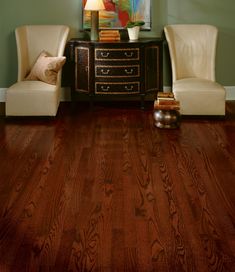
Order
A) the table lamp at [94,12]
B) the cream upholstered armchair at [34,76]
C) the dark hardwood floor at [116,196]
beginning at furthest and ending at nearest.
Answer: the table lamp at [94,12] → the cream upholstered armchair at [34,76] → the dark hardwood floor at [116,196]

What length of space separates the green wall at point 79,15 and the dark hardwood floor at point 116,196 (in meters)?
1.20

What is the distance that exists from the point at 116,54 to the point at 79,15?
751mm

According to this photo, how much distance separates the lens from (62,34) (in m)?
6.04

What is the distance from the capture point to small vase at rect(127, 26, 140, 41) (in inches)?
235

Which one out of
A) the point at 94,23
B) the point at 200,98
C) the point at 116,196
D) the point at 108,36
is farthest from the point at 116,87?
the point at 116,196

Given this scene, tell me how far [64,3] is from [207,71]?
5.99ft

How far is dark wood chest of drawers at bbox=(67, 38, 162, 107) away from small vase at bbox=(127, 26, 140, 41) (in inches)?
3.1

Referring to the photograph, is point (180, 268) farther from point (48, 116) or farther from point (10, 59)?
point (10, 59)

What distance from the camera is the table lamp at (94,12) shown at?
19.0 ft

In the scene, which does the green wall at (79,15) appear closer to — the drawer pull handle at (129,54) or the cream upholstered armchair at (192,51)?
the cream upholstered armchair at (192,51)

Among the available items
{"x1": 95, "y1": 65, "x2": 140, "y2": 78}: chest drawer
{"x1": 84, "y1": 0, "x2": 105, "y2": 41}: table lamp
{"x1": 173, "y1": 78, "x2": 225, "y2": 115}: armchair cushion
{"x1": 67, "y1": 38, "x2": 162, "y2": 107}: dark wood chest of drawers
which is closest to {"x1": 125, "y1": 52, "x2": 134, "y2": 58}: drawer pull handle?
{"x1": 67, "y1": 38, "x2": 162, "y2": 107}: dark wood chest of drawers

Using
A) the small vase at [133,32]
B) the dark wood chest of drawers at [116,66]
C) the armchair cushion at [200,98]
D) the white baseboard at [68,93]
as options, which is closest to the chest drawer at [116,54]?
the dark wood chest of drawers at [116,66]

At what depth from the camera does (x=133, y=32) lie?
19.6 ft

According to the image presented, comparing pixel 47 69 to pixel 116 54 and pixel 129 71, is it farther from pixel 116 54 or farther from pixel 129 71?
pixel 129 71
